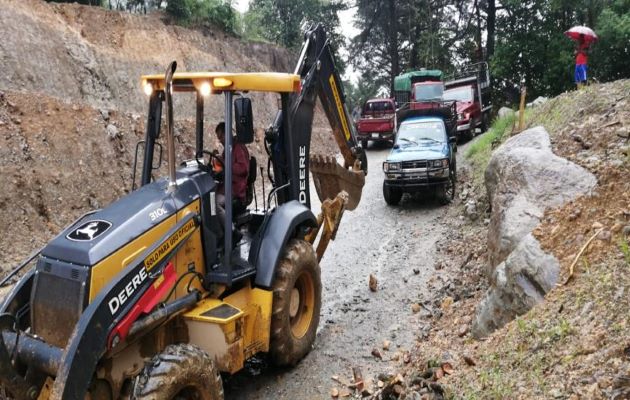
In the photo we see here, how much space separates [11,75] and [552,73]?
64.5 ft

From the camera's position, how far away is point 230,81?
447 centimetres

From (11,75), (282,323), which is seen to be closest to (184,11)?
(11,75)

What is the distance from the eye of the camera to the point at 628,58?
1989cm

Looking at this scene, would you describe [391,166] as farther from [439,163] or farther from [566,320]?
[566,320]

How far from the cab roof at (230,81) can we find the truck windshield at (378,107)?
16264 millimetres

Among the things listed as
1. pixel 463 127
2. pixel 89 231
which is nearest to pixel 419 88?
pixel 463 127

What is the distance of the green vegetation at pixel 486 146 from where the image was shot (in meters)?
12.7

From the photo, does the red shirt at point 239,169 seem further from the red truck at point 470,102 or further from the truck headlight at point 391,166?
the red truck at point 470,102

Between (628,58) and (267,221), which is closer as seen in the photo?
(267,221)

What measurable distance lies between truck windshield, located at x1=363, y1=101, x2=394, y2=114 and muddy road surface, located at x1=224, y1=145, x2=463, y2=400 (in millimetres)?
9618

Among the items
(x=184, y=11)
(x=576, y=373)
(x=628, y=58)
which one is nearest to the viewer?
(x=576, y=373)

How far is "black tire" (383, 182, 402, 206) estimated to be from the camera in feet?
38.7

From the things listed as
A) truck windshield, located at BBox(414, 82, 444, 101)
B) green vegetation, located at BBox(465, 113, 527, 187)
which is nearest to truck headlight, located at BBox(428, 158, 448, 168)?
green vegetation, located at BBox(465, 113, 527, 187)

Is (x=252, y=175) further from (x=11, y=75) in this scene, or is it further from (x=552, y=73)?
(x=552, y=73)
